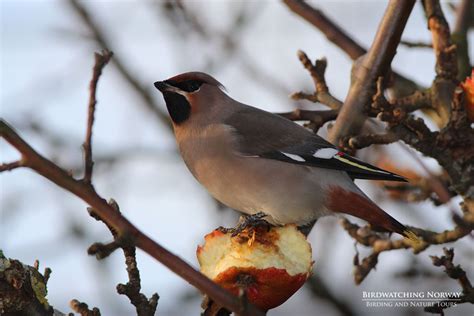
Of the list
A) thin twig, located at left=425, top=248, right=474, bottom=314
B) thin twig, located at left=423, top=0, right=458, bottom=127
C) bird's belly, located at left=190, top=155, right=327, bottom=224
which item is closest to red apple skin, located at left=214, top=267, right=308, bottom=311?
thin twig, located at left=425, top=248, right=474, bottom=314

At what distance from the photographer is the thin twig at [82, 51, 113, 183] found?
1.84 meters

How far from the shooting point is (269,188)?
3.90m

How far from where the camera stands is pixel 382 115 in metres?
3.48

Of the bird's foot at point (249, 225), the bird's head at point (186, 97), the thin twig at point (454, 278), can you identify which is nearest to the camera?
the thin twig at point (454, 278)

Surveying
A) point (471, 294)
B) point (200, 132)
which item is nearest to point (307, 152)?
point (200, 132)

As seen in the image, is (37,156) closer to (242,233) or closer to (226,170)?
(242,233)

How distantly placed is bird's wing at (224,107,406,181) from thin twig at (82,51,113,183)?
1.88 m

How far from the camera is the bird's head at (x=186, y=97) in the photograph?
4.30 metres

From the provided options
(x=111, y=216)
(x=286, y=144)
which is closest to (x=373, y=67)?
(x=286, y=144)

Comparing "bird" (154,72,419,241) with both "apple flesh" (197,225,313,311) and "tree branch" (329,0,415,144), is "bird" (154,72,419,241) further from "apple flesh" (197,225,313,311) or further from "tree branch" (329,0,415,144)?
"apple flesh" (197,225,313,311)

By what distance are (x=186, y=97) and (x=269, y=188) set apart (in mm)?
730

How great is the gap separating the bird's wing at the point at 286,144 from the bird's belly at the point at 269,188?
6cm

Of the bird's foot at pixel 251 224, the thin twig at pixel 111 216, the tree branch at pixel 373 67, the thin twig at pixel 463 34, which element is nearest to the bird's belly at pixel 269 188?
the bird's foot at pixel 251 224

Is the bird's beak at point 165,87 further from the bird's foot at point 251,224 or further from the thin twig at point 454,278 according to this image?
the thin twig at point 454,278
